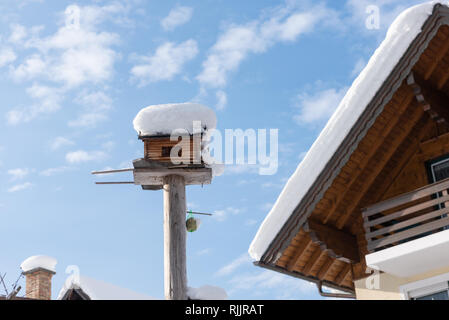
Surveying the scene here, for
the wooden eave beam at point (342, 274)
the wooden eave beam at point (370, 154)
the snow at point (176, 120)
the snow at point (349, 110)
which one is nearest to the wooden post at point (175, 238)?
the snow at point (176, 120)

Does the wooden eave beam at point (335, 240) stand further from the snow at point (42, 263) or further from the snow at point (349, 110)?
the snow at point (42, 263)

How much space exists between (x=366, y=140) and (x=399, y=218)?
1736 millimetres

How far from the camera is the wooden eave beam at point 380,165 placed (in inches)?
492

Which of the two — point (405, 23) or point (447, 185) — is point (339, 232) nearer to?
point (447, 185)

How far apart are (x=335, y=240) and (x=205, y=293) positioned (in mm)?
4060

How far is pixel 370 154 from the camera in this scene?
1227cm

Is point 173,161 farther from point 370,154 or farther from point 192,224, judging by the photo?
point 370,154

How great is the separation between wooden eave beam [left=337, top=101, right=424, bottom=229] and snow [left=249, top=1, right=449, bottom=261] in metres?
1.43

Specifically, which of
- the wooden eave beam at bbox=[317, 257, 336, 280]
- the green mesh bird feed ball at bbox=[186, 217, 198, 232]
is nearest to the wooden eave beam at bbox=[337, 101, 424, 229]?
the wooden eave beam at bbox=[317, 257, 336, 280]

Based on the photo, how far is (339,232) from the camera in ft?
40.8
